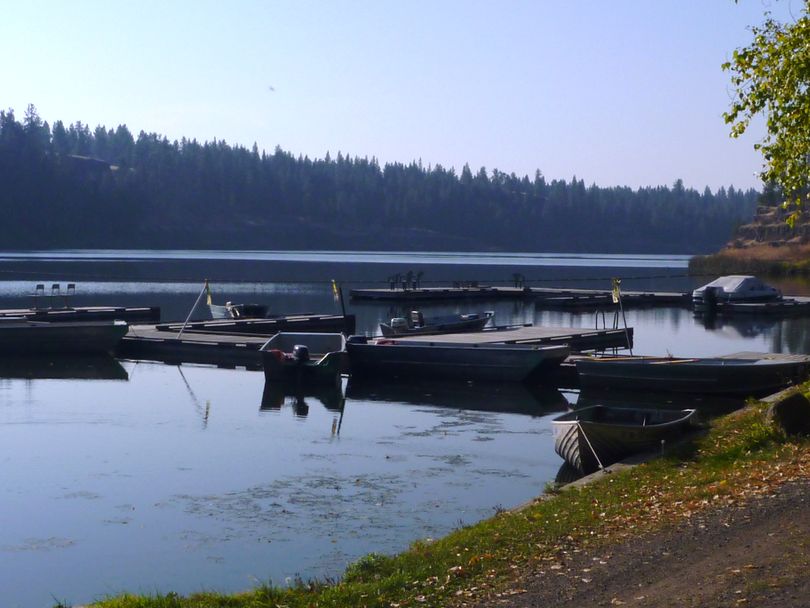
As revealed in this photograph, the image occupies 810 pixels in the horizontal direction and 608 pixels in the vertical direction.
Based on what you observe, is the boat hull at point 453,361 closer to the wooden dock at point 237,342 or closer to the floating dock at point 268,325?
the wooden dock at point 237,342

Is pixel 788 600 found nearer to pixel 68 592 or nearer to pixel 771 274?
pixel 68 592

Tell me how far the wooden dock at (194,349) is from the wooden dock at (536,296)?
27613mm

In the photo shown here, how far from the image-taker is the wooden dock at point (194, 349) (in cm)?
3556

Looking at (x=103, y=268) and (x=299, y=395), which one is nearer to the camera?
(x=299, y=395)

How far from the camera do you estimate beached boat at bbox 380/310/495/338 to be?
39.5 meters

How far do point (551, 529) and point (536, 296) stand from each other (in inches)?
2321

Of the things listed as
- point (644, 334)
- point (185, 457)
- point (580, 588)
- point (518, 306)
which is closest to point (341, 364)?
point (185, 457)

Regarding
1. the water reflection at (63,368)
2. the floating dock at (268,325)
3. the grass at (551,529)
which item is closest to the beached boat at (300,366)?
the water reflection at (63,368)

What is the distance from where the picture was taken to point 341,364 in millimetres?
32844

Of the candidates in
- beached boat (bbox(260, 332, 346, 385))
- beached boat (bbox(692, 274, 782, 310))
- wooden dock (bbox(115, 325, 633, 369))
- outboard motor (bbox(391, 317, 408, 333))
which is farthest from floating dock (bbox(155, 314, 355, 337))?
beached boat (bbox(692, 274, 782, 310))

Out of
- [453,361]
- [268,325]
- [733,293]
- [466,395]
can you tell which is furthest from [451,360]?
[733,293]

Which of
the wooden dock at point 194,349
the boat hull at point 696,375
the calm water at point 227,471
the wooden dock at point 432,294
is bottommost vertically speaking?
the calm water at point 227,471

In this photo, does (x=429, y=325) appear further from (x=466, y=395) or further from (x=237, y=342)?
(x=466, y=395)

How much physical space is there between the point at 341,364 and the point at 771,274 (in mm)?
77343
